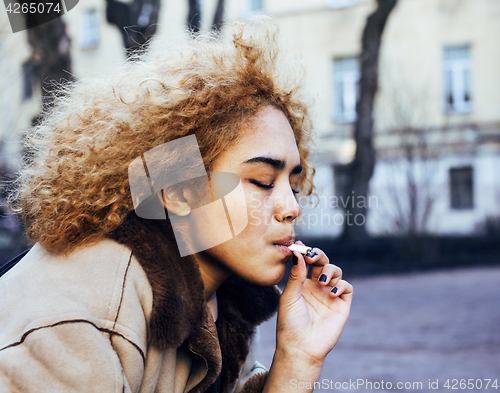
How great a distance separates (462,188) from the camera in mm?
14141

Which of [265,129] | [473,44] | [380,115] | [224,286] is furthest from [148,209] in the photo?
[473,44]

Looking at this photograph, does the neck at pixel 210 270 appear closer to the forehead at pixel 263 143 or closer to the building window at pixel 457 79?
the forehead at pixel 263 143

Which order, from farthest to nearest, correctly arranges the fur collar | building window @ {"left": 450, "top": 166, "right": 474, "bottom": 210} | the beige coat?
1. building window @ {"left": 450, "top": 166, "right": 474, "bottom": 210}
2. the fur collar
3. the beige coat

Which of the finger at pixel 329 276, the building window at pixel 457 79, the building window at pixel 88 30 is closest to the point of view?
the finger at pixel 329 276

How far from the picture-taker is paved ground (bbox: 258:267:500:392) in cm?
431

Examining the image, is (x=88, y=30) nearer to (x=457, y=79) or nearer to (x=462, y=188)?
(x=457, y=79)

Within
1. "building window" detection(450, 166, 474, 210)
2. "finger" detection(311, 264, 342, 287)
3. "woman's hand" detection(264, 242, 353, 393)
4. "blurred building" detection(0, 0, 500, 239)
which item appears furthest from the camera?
"building window" detection(450, 166, 474, 210)

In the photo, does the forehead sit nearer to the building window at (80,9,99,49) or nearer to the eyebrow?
the eyebrow

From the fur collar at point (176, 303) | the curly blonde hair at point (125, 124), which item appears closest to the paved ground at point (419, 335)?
the fur collar at point (176, 303)

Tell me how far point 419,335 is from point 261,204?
487 cm

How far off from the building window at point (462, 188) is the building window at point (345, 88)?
400cm

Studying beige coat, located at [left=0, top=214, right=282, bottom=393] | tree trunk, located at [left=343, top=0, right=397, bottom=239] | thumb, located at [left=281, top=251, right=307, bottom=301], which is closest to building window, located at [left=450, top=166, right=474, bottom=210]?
tree trunk, located at [left=343, top=0, right=397, bottom=239]

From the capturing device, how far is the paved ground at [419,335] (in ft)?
14.1

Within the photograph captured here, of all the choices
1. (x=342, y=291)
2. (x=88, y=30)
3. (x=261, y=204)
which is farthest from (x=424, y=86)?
(x=261, y=204)
